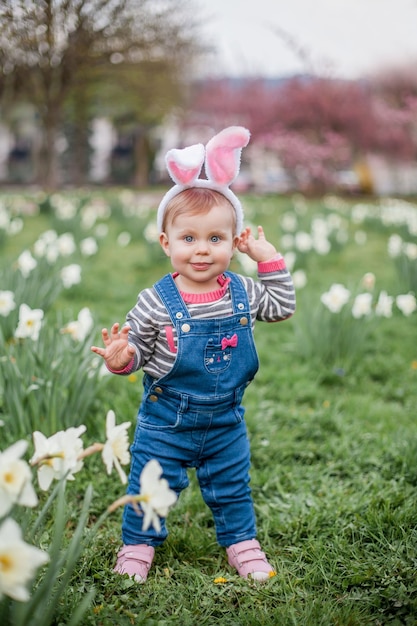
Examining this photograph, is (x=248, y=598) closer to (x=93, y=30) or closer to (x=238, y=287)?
(x=238, y=287)

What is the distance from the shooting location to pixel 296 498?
2.38 metres

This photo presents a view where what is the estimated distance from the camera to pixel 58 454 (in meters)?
1.38

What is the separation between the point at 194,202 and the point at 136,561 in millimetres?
1052

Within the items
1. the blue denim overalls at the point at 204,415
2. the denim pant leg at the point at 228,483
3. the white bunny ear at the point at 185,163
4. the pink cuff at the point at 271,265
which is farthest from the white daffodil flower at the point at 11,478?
the pink cuff at the point at 271,265

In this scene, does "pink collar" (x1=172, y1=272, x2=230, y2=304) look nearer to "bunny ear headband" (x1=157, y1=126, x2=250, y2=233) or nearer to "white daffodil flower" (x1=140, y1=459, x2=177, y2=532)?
"bunny ear headband" (x1=157, y1=126, x2=250, y2=233)

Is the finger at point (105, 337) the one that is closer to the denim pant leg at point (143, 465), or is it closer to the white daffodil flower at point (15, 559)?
the denim pant leg at point (143, 465)

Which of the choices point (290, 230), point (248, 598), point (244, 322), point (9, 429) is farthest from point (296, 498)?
point (290, 230)

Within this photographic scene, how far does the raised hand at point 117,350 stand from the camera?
1.74 metres

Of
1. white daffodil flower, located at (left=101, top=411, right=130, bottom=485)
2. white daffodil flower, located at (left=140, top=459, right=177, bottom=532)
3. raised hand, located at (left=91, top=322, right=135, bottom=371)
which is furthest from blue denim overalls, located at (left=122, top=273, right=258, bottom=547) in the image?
white daffodil flower, located at (left=140, top=459, right=177, bottom=532)

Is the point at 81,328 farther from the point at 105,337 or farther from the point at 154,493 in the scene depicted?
the point at 154,493

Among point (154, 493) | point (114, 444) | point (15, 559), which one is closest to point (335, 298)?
point (114, 444)

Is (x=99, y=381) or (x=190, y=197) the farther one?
(x=99, y=381)

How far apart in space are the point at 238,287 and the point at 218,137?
43 centimetres

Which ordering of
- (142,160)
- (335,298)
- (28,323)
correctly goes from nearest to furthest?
(28,323)
(335,298)
(142,160)
